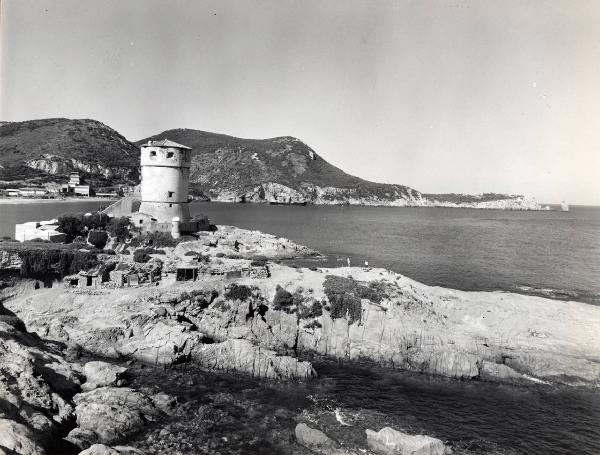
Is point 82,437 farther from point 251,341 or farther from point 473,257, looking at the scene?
point 473,257

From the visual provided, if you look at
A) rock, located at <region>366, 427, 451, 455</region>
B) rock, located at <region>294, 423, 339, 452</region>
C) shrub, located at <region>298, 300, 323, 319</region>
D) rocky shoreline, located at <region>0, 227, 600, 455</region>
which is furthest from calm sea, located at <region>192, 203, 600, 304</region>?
rock, located at <region>294, 423, 339, 452</region>

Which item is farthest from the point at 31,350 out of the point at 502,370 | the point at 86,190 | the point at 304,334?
the point at 86,190

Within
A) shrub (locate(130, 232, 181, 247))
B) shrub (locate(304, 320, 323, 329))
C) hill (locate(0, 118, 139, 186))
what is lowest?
shrub (locate(304, 320, 323, 329))

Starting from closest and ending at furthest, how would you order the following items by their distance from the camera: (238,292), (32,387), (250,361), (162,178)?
(32,387)
(250,361)
(238,292)
(162,178)

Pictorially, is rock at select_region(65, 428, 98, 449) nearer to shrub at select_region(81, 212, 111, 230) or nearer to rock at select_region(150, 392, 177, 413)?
rock at select_region(150, 392, 177, 413)

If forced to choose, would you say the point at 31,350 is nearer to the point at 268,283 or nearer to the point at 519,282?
the point at 268,283

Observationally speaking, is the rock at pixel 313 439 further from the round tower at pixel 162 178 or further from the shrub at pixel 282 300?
the round tower at pixel 162 178

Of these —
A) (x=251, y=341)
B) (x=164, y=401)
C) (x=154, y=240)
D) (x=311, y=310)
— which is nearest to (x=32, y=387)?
(x=164, y=401)

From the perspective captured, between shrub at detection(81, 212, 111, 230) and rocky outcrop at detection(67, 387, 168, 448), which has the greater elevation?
shrub at detection(81, 212, 111, 230)
